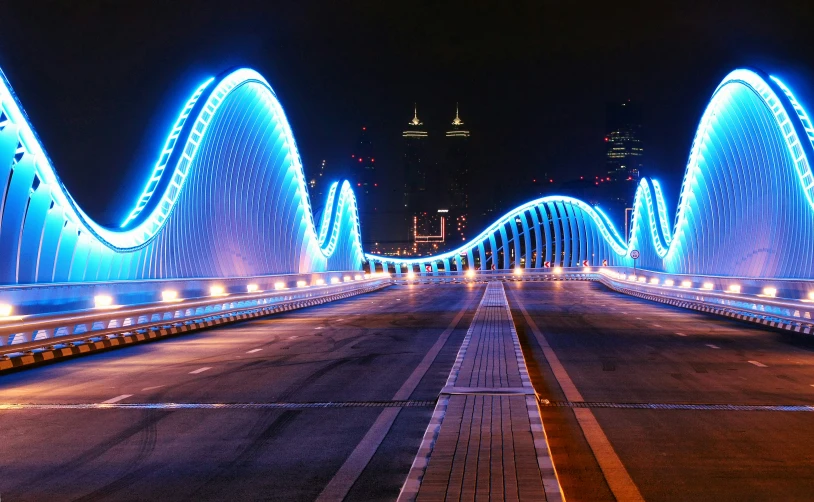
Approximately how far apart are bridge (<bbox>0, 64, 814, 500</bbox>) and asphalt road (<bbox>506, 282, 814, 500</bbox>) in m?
0.06

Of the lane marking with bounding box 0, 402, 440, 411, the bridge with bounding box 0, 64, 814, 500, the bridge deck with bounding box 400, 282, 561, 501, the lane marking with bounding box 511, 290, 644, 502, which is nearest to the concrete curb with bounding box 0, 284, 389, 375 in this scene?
the bridge with bounding box 0, 64, 814, 500

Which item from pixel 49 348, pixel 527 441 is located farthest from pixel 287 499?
pixel 49 348

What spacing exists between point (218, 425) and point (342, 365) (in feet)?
23.6

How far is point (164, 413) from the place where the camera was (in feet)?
40.7

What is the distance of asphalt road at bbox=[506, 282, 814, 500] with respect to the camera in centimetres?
842

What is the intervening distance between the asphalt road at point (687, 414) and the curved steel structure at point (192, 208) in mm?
15158

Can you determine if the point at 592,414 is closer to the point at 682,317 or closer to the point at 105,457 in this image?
the point at 105,457

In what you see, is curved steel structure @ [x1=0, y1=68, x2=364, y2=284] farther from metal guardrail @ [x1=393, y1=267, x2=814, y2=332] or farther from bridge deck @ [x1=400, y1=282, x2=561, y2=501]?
Answer: metal guardrail @ [x1=393, y1=267, x2=814, y2=332]

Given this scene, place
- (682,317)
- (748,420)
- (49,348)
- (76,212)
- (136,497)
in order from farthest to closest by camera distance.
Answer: (682,317) < (76,212) < (49,348) < (748,420) < (136,497)

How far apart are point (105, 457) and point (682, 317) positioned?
99.7 ft

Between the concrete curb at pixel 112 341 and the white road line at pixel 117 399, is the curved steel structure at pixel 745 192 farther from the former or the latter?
the white road line at pixel 117 399

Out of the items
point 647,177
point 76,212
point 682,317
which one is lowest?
point 682,317

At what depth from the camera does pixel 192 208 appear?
48250 mm

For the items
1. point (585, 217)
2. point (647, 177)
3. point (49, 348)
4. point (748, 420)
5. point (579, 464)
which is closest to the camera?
point (579, 464)
